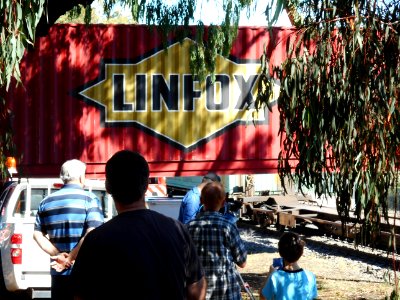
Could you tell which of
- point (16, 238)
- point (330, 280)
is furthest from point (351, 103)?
point (330, 280)

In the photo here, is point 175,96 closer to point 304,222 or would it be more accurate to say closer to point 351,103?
point 351,103

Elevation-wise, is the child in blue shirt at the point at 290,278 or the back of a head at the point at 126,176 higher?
the back of a head at the point at 126,176

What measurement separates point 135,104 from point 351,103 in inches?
217

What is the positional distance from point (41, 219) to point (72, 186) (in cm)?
34

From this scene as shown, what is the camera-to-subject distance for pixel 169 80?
467 inches

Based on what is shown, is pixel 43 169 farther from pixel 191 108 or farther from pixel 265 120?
pixel 265 120

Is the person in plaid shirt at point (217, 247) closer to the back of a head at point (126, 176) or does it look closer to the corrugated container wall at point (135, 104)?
the back of a head at point (126, 176)

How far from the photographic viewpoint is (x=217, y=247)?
5.66 m

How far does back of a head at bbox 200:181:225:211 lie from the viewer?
5.79 metres

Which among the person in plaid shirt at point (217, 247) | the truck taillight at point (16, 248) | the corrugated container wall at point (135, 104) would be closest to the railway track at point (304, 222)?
the corrugated container wall at point (135, 104)

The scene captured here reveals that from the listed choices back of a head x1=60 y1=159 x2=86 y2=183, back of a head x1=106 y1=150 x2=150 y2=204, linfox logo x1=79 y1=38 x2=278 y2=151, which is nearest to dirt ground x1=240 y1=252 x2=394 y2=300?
linfox logo x1=79 y1=38 x2=278 y2=151

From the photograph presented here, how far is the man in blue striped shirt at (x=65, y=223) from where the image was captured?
232 inches

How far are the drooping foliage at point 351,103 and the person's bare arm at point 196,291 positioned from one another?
3.44m

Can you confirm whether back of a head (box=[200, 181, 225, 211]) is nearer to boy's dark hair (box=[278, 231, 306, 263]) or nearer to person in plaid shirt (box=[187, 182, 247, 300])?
person in plaid shirt (box=[187, 182, 247, 300])
